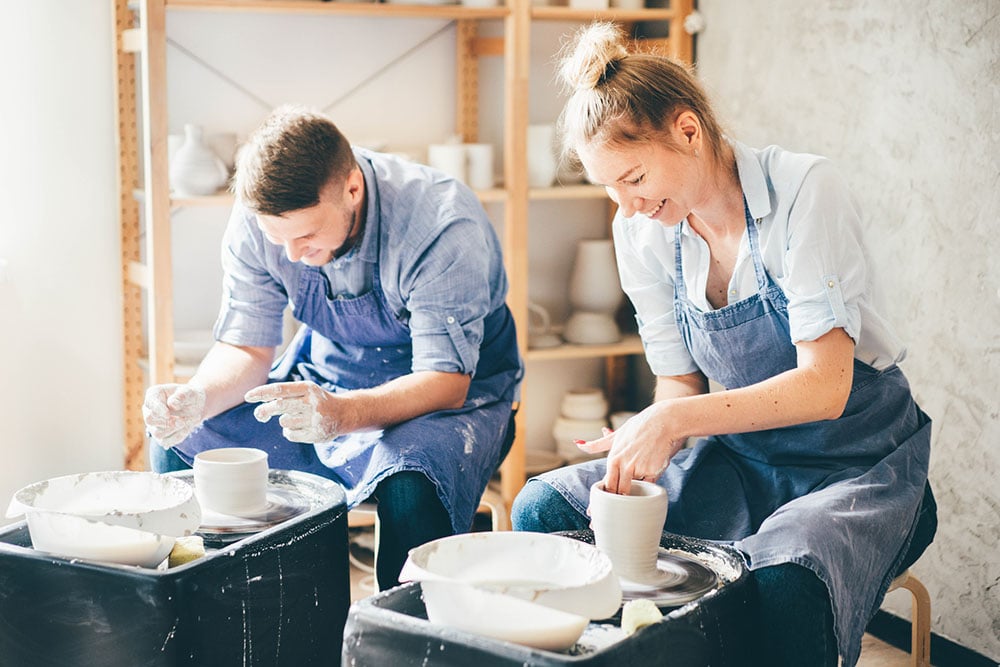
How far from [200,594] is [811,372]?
89 centimetres

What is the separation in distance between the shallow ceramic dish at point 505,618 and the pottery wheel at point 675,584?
185 mm

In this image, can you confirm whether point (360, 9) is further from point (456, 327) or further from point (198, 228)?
point (456, 327)

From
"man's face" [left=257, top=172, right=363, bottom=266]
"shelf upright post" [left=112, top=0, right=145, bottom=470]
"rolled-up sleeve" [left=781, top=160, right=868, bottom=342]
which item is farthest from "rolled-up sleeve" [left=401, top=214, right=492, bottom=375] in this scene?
"shelf upright post" [left=112, top=0, right=145, bottom=470]

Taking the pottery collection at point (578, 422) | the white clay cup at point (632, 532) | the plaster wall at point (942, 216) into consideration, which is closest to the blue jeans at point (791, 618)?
the white clay cup at point (632, 532)

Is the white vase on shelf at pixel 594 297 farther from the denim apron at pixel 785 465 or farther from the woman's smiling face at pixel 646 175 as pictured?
the woman's smiling face at pixel 646 175

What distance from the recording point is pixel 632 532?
1.46 m

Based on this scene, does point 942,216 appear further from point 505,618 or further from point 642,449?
point 505,618

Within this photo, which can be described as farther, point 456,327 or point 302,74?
point 302,74

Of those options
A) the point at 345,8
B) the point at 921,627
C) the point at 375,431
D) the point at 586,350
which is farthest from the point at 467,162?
the point at 921,627

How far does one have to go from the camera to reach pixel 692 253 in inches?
71.1

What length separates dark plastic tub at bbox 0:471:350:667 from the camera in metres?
1.44

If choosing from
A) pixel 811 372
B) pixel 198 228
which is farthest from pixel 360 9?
pixel 811 372

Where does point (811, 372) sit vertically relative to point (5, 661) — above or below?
above

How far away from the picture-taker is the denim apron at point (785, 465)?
62.3 inches
